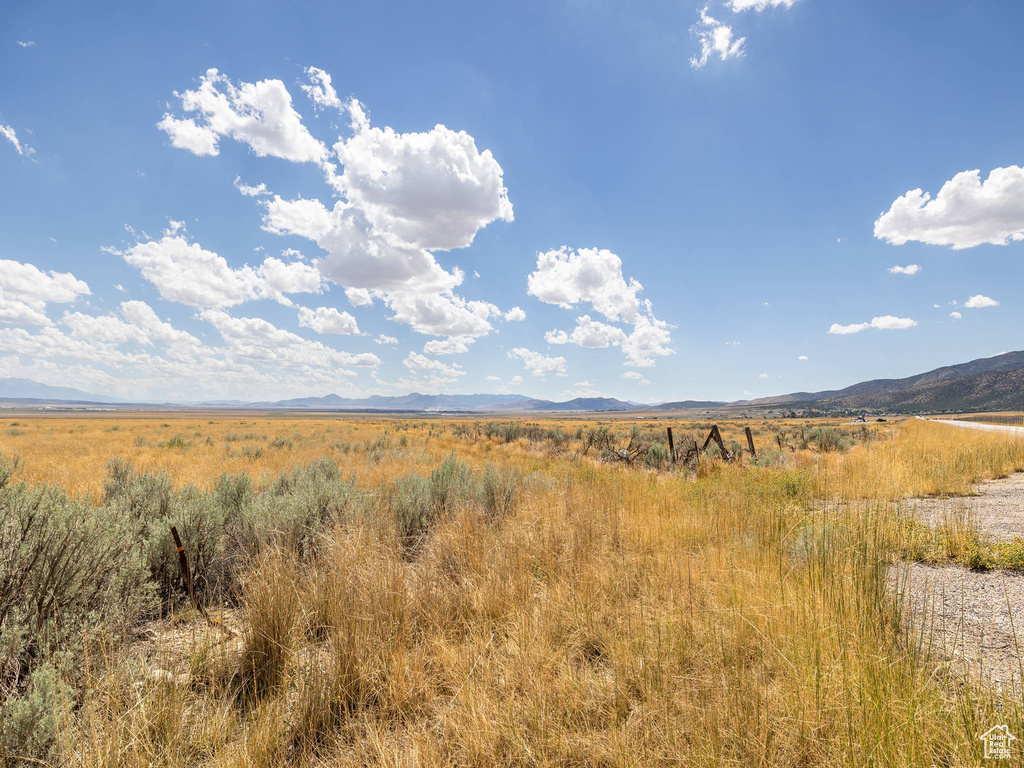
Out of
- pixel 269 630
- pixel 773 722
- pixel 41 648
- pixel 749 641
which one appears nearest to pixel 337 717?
→ pixel 269 630

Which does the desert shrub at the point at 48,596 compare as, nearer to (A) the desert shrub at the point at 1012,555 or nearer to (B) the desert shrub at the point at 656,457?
(A) the desert shrub at the point at 1012,555

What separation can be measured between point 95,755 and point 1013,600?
677 cm

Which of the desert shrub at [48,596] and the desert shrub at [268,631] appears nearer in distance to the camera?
the desert shrub at [48,596]

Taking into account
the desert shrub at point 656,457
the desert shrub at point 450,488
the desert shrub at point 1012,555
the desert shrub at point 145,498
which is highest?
the desert shrub at point 145,498

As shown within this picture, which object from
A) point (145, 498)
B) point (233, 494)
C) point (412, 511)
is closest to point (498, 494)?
point (412, 511)

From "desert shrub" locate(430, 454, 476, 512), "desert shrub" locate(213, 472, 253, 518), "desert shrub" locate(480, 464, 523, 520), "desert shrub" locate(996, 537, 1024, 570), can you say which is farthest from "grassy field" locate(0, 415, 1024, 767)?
"desert shrub" locate(480, 464, 523, 520)

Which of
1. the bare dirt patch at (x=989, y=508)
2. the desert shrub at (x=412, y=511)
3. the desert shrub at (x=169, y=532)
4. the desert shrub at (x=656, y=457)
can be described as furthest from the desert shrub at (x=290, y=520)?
the desert shrub at (x=656, y=457)

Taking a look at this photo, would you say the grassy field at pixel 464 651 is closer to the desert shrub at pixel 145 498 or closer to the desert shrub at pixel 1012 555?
the desert shrub at pixel 145 498

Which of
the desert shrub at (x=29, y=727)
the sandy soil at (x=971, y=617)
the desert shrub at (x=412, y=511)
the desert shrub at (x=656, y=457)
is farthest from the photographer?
Answer: the desert shrub at (x=656, y=457)

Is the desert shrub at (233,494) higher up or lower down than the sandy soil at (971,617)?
higher up

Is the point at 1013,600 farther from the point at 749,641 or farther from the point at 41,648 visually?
the point at 41,648

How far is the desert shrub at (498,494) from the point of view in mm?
6801

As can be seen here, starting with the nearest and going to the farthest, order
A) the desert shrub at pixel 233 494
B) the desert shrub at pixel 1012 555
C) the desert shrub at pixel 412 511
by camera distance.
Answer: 1. the desert shrub at pixel 1012 555
2. the desert shrub at pixel 233 494
3. the desert shrub at pixel 412 511

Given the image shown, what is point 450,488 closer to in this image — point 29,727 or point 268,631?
point 268,631
